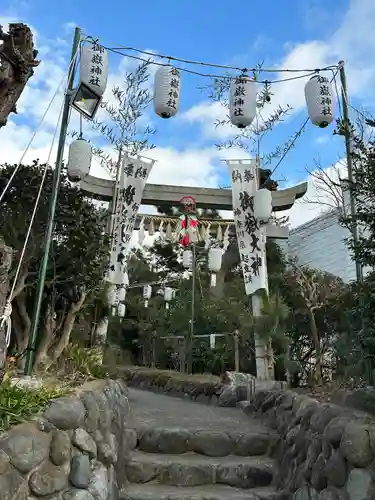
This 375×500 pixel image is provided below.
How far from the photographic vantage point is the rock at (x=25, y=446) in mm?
3139

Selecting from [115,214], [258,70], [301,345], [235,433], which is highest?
[258,70]

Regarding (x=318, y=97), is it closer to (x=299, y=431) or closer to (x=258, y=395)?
(x=258, y=395)

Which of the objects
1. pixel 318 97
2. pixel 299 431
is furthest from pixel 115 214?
pixel 299 431

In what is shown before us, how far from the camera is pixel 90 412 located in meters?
4.20

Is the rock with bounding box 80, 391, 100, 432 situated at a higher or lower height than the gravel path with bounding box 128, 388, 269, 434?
higher

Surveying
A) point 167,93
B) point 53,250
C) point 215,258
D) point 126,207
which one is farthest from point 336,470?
point 215,258

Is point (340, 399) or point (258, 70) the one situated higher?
point (258, 70)

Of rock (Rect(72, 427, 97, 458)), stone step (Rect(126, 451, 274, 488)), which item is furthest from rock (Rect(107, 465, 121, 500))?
stone step (Rect(126, 451, 274, 488))

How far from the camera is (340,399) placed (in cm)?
500

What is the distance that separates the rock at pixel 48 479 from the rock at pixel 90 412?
23.4 inches

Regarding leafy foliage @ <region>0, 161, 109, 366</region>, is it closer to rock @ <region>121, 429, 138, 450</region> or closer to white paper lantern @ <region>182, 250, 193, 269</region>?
rock @ <region>121, 429, 138, 450</region>

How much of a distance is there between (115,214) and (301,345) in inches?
225

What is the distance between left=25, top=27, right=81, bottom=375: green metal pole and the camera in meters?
5.32

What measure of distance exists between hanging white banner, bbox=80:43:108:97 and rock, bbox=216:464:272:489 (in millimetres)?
5454
